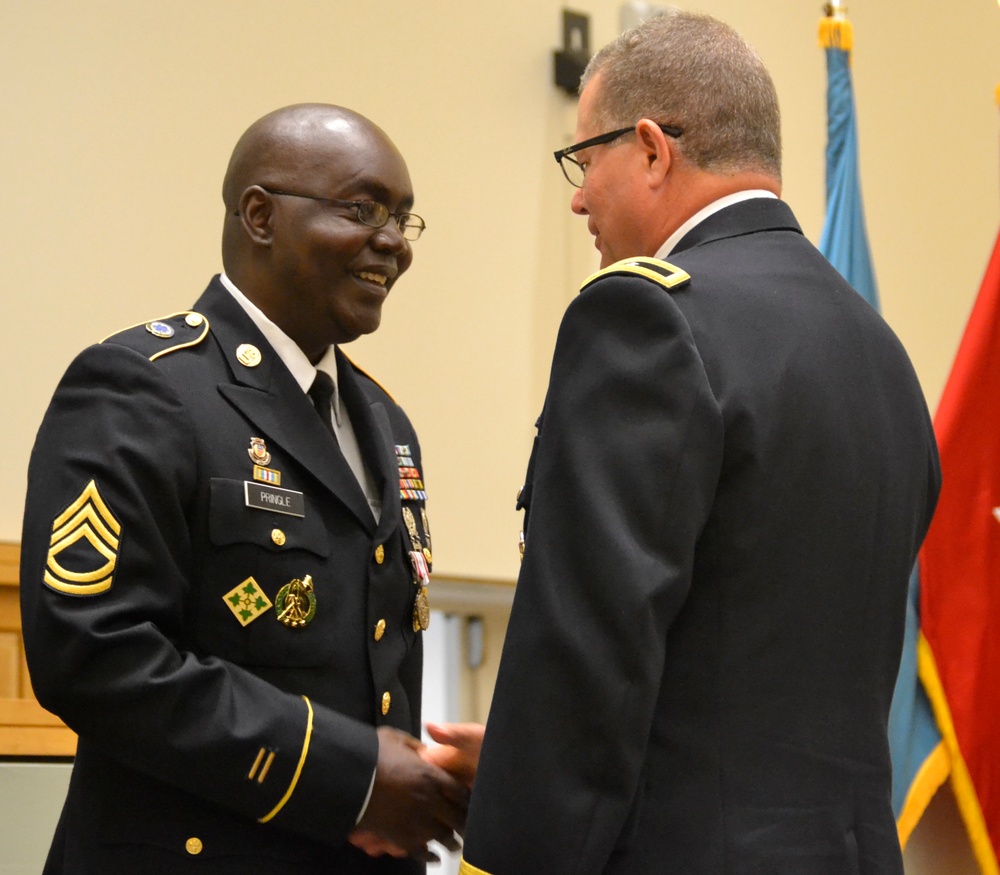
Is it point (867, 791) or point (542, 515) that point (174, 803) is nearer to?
point (542, 515)

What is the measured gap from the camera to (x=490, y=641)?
3643mm

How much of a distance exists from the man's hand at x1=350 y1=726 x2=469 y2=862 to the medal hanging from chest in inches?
8.8

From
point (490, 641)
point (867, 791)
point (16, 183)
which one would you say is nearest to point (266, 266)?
point (867, 791)

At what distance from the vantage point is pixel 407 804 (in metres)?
1.64

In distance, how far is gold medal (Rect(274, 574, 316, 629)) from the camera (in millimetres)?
1658

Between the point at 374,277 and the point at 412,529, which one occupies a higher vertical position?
the point at 374,277

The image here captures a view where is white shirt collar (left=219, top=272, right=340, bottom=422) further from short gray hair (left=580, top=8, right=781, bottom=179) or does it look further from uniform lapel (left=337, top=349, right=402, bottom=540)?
short gray hair (left=580, top=8, right=781, bottom=179)

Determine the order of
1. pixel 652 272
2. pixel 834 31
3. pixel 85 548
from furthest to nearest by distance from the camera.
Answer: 1. pixel 834 31
2. pixel 85 548
3. pixel 652 272

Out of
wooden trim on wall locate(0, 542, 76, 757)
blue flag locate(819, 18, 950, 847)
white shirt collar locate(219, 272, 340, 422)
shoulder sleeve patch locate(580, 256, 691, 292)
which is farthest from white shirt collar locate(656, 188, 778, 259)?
blue flag locate(819, 18, 950, 847)

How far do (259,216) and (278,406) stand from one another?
290mm

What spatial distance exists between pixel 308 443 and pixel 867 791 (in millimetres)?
824

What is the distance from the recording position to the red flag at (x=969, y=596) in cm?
269

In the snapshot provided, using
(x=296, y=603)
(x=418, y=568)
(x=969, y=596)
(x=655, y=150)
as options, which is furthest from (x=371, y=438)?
(x=969, y=596)

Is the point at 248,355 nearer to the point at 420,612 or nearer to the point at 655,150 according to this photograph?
the point at 420,612
